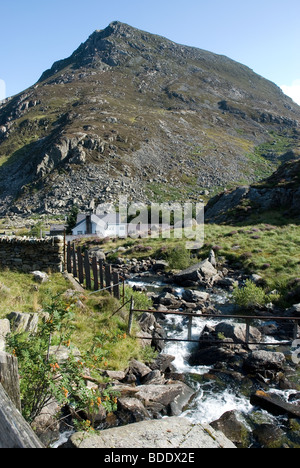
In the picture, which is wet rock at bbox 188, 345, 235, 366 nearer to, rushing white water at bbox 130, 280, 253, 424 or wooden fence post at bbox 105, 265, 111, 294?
rushing white water at bbox 130, 280, 253, 424

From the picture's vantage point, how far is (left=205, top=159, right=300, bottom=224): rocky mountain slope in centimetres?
4052

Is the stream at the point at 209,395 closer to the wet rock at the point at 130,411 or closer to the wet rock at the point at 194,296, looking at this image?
the wet rock at the point at 130,411

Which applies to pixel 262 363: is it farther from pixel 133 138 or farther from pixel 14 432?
pixel 133 138

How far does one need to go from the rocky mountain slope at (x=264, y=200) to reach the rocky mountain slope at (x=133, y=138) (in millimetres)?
36504

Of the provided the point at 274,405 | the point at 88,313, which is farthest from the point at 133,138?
the point at 274,405

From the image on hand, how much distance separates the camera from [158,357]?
10.3 meters

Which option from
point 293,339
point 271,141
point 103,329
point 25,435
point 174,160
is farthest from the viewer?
point 271,141

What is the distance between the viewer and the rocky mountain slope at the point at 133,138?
87.4 m

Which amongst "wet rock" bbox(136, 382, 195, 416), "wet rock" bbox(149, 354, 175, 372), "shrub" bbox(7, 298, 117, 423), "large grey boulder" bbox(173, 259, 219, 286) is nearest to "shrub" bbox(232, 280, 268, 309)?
"large grey boulder" bbox(173, 259, 219, 286)

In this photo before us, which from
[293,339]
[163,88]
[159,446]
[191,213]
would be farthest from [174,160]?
[159,446]

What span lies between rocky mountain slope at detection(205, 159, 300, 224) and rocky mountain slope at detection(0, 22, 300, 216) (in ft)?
120

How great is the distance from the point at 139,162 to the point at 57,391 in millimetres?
98260

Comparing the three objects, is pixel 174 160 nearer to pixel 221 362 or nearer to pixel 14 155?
pixel 14 155

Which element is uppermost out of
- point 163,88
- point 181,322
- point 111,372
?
point 163,88
